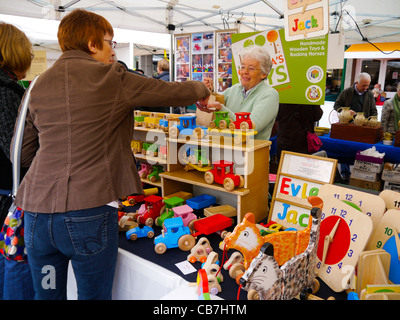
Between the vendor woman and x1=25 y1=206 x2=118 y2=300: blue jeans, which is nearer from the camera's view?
x1=25 y1=206 x2=118 y2=300: blue jeans

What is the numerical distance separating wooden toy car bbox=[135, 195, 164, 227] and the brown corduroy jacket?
0.87m

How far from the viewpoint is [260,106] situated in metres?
2.07

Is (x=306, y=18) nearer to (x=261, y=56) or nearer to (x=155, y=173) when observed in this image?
(x=261, y=56)

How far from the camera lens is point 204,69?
4273mm

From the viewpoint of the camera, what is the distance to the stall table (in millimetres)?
3500

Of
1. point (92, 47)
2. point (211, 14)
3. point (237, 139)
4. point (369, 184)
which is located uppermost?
point (211, 14)

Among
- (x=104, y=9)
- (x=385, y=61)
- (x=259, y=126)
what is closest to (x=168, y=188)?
(x=259, y=126)

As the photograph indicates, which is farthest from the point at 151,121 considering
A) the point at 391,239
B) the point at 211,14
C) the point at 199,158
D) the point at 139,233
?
the point at 211,14

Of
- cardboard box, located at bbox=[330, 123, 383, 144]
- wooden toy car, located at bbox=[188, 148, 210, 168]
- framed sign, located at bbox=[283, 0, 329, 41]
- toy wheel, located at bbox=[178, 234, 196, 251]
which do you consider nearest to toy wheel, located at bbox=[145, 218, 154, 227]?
toy wheel, located at bbox=[178, 234, 196, 251]

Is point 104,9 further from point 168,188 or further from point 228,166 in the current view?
point 228,166

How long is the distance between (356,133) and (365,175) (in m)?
0.50

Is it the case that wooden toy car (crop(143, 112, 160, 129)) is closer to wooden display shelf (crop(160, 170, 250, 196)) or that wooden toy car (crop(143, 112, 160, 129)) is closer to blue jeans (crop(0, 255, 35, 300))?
wooden display shelf (crop(160, 170, 250, 196))

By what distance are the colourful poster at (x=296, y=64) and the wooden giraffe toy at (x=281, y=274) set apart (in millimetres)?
2247
